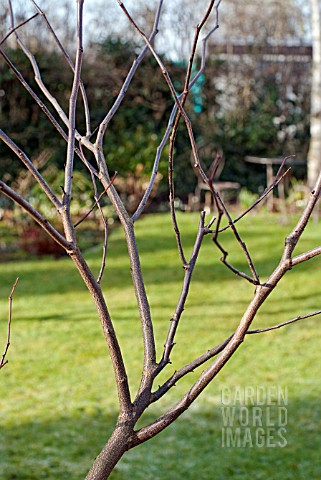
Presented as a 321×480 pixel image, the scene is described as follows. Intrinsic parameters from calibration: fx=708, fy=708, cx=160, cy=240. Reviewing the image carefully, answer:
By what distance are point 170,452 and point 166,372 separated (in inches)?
41.8

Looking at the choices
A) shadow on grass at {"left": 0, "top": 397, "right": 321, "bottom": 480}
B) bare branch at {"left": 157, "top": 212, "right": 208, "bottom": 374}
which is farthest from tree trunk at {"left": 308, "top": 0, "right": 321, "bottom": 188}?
bare branch at {"left": 157, "top": 212, "right": 208, "bottom": 374}

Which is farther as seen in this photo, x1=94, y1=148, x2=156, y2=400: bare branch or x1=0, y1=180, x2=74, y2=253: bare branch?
x1=94, y1=148, x2=156, y2=400: bare branch

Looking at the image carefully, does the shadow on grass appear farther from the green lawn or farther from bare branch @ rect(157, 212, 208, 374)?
bare branch @ rect(157, 212, 208, 374)

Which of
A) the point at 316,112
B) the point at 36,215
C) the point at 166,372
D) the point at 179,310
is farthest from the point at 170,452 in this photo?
the point at 316,112

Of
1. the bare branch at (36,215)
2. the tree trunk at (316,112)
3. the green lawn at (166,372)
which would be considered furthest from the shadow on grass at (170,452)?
the tree trunk at (316,112)

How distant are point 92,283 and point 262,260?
6.12 metres

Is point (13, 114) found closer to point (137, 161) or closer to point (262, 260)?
point (137, 161)

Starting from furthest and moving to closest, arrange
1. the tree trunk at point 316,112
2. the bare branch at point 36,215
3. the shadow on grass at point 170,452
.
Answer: the tree trunk at point 316,112 → the shadow on grass at point 170,452 → the bare branch at point 36,215

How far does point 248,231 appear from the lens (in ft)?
27.4

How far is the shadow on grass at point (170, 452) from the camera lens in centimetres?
321

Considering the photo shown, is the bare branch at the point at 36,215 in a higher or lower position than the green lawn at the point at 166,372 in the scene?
higher

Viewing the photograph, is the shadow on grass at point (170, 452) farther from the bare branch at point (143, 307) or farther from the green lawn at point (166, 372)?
the bare branch at point (143, 307)

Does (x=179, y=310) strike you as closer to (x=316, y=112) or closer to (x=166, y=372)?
(x=166, y=372)

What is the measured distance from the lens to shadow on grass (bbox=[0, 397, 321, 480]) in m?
3.21
